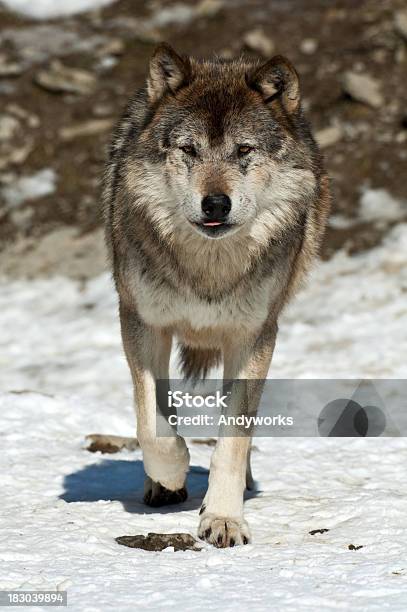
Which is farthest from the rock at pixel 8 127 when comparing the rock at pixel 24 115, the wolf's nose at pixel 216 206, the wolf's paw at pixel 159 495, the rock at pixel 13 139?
the wolf's nose at pixel 216 206

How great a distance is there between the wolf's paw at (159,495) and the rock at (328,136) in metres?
7.00

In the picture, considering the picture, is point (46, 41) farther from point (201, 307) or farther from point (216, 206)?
point (216, 206)

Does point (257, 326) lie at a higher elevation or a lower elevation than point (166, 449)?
higher

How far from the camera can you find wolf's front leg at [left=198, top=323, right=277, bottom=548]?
466cm

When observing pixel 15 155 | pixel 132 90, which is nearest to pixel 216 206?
pixel 15 155

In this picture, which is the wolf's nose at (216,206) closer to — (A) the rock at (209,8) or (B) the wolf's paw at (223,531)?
(B) the wolf's paw at (223,531)

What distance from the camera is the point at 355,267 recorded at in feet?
32.1

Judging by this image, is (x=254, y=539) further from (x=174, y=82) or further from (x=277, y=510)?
(x=174, y=82)

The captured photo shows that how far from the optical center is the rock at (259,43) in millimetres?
13217

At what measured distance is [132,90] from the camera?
1331 centimetres

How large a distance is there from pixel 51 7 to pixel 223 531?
12.1 m

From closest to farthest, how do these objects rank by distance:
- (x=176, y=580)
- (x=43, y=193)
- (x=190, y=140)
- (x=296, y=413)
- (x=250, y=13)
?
(x=176, y=580) < (x=190, y=140) < (x=296, y=413) < (x=43, y=193) < (x=250, y=13)

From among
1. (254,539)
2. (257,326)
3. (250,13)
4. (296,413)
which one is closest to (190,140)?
(257,326)

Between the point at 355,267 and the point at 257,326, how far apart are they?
501 centimetres
